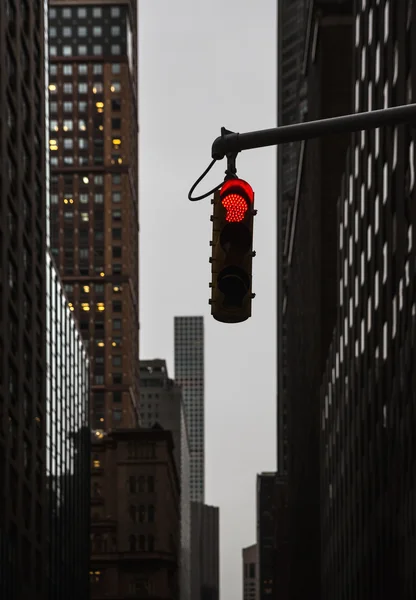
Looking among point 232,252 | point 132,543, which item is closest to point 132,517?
point 132,543

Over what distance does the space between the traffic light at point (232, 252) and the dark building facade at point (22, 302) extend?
2388 inches

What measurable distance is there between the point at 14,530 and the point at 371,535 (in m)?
20.4

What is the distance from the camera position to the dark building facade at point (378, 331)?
5708cm

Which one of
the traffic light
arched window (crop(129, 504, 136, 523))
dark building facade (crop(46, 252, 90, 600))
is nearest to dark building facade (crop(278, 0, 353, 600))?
dark building facade (crop(46, 252, 90, 600))

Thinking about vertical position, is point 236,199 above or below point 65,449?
below

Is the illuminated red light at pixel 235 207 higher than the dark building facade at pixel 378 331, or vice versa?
the dark building facade at pixel 378 331

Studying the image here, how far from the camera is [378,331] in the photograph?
67750 mm

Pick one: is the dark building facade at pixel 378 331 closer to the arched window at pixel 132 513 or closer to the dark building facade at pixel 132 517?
the dark building facade at pixel 132 517

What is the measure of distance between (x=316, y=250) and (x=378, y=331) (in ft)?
205

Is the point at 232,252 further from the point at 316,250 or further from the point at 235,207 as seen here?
the point at 316,250

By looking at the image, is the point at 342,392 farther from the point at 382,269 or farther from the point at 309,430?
the point at 309,430

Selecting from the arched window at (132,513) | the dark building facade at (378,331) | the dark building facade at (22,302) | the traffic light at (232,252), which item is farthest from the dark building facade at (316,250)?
the traffic light at (232,252)

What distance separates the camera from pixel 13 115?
77188 mm

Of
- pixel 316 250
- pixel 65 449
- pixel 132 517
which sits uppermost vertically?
pixel 316 250
